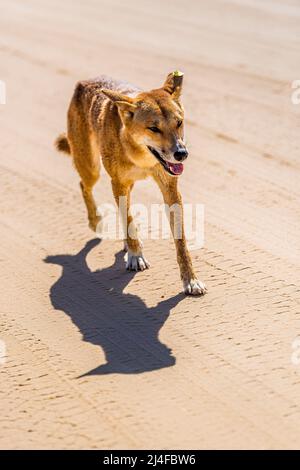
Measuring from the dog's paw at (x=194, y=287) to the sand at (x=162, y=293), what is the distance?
0.28 ft

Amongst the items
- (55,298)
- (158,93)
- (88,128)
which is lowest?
(55,298)

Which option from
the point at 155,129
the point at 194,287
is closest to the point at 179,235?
the point at 194,287

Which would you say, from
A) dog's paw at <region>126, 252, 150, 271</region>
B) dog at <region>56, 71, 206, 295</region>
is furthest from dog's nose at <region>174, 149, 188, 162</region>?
dog's paw at <region>126, 252, 150, 271</region>

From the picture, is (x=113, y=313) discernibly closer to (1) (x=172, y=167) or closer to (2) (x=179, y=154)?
(1) (x=172, y=167)

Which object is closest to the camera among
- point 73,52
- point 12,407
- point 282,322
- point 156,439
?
point 156,439

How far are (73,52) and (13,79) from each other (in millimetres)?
2122

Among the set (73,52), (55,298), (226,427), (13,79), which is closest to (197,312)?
Answer: (55,298)

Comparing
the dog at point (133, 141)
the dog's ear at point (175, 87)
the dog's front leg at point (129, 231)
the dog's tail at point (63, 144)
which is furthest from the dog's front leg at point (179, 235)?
the dog's tail at point (63, 144)

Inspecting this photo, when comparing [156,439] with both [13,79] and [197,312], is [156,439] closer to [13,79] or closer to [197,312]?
[197,312]

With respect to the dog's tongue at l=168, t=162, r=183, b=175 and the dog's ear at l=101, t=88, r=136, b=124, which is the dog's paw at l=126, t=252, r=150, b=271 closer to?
the dog's tongue at l=168, t=162, r=183, b=175

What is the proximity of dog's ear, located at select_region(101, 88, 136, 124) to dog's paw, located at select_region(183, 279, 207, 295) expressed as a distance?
143 cm

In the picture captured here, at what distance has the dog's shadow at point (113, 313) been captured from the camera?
266 inches

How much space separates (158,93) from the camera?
7.75m

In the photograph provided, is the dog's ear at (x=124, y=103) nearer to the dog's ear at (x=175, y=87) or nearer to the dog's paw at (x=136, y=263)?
the dog's ear at (x=175, y=87)
